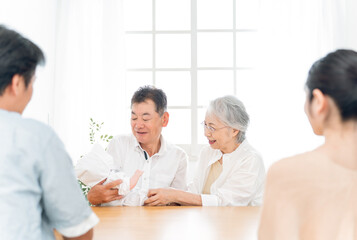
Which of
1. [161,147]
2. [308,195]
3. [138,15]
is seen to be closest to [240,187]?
[161,147]

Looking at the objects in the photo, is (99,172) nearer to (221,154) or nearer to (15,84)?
(221,154)

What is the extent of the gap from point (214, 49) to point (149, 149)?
7.72 feet

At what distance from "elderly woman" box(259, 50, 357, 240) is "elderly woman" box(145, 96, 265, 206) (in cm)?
135

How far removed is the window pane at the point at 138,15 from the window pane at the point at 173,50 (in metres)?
0.20

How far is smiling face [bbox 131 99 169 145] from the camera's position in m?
2.78

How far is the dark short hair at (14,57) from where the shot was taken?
1.14 meters

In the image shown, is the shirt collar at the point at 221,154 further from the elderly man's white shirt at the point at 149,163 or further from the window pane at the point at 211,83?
the window pane at the point at 211,83

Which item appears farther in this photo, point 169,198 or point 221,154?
point 221,154

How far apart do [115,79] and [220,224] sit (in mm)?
2996

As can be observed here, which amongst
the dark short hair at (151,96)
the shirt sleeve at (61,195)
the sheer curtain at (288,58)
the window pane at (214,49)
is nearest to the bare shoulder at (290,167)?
the shirt sleeve at (61,195)

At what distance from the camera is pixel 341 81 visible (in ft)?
3.70

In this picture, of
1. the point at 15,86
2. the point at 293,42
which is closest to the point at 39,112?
the point at 293,42

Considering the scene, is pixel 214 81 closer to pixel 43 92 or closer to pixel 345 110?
pixel 43 92

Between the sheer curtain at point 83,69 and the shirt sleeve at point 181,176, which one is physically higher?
the sheer curtain at point 83,69
